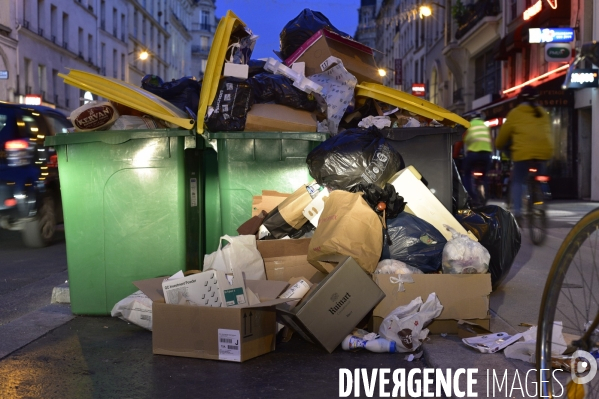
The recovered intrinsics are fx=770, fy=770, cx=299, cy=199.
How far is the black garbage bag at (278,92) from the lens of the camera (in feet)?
19.8

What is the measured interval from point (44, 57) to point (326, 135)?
3177 centimetres

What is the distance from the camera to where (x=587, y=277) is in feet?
8.09

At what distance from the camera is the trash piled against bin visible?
414 centimetres

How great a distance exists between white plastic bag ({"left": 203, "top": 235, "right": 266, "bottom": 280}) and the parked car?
568 cm

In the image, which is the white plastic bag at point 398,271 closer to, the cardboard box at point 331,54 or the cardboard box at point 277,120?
the cardboard box at point 277,120

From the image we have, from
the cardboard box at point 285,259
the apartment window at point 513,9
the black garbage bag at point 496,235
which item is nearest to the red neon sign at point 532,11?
the apartment window at point 513,9

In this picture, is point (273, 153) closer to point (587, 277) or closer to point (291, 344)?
point (291, 344)

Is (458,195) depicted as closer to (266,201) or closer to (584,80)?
(266,201)

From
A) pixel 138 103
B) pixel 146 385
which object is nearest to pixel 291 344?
pixel 146 385

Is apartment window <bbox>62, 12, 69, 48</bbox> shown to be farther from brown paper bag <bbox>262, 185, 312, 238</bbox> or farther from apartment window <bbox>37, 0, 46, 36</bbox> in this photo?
brown paper bag <bbox>262, 185, 312, 238</bbox>

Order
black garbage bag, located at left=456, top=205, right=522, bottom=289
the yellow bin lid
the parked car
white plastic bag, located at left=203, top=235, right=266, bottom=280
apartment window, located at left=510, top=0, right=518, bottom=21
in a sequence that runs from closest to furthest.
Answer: white plastic bag, located at left=203, top=235, right=266, bottom=280 → black garbage bag, located at left=456, top=205, right=522, bottom=289 → the yellow bin lid → the parked car → apartment window, located at left=510, top=0, right=518, bottom=21

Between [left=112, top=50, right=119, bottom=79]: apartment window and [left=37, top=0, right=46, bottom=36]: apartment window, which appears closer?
[left=37, top=0, right=46, bottom=36]: apartment window

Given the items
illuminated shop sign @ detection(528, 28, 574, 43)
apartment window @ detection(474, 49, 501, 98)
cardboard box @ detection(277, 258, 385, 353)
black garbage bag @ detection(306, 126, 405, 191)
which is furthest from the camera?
apartment window @ detection(474, 49, 501, 98)

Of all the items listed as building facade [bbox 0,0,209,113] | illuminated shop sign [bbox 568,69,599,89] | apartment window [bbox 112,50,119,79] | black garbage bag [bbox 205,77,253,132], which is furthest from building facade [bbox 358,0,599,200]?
apartment window [bbox 112,50,119,79]
